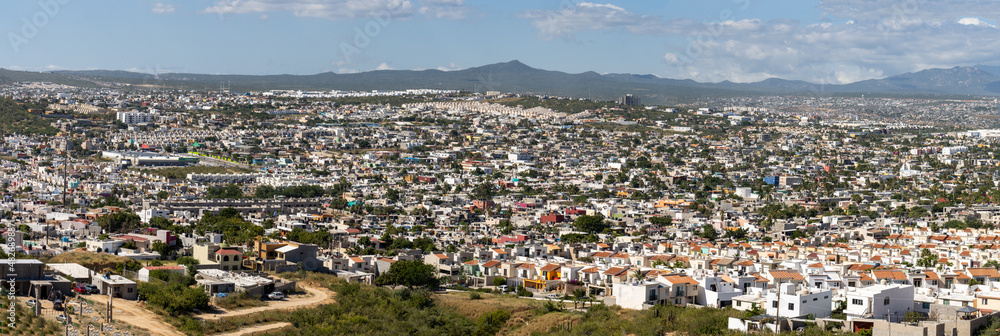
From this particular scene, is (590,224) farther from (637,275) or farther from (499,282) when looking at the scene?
(637,275)

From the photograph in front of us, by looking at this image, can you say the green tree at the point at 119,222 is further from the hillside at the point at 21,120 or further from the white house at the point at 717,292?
the hillside at the point at 21,120

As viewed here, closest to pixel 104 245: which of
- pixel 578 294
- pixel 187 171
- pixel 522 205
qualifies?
pixel 578 294

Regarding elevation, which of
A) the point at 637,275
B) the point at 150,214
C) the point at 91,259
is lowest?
the point at 150,214

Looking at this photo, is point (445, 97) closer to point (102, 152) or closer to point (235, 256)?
point (102, 152)

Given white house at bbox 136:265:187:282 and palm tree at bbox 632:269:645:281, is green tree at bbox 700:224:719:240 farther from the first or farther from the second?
white house at bbox 136:265:187:282

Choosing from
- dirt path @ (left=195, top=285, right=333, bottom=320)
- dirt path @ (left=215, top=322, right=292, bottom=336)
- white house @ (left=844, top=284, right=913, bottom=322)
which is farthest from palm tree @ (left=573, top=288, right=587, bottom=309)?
white house @ (left=844, top=284, right=913, bottom=322)

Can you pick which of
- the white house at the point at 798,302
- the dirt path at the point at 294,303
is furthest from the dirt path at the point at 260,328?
the white house at the point at 798,302

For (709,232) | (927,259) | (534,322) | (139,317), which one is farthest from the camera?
(709,232)
